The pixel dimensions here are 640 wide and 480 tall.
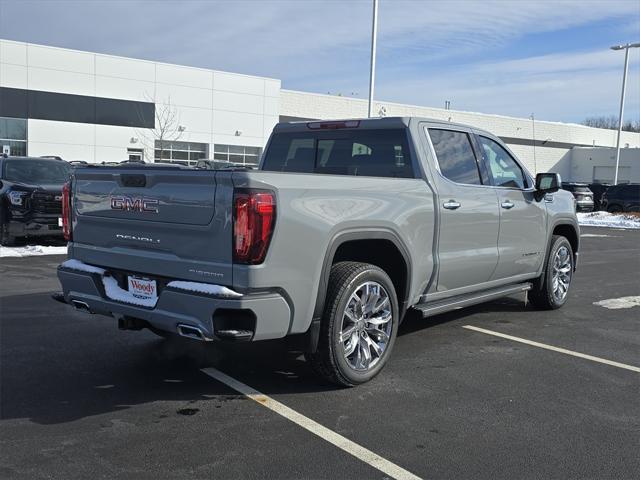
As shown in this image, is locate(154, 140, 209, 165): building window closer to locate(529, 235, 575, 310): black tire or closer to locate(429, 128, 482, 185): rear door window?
locate(529, 235, 575, 310): black tire

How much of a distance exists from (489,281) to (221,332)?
10.7 ft

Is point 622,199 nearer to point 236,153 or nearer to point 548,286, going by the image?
point 548,286

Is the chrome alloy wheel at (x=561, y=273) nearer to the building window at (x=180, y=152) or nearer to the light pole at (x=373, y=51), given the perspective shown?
the light pole at (x=373, y=51)

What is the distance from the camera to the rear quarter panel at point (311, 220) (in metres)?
3.84

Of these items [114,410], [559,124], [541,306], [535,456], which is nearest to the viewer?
[535,456]

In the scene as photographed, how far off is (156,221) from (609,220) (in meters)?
24.3

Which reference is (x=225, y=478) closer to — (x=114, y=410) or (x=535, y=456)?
(x=114, y=410)

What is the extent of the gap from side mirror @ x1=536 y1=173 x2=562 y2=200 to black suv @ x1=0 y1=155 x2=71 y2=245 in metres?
8.59

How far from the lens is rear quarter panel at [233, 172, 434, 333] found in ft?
12.6

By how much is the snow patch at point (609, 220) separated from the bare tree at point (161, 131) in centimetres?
2635

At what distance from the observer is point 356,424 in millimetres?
3959

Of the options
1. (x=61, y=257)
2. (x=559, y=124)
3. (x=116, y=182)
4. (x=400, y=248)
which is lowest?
(x=61, y=257)

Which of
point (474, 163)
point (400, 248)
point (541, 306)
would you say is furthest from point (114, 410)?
point (541, 306)

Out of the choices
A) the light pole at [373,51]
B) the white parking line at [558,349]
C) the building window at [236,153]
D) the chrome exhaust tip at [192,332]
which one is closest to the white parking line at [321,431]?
the chrome exhaust tip at [192,332]
